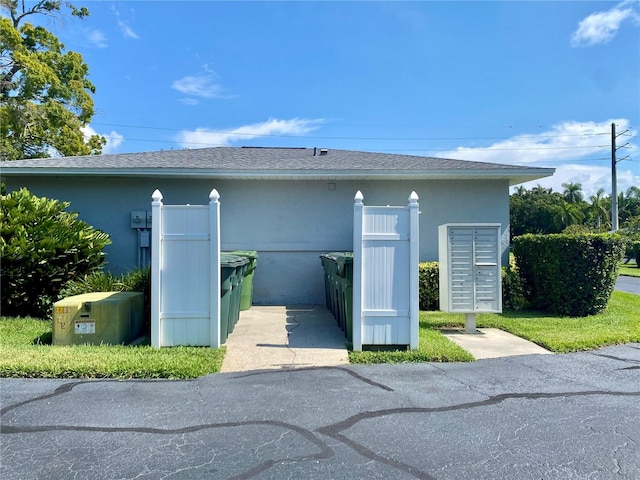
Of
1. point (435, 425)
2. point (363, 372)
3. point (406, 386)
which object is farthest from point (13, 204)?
point (435, 425)

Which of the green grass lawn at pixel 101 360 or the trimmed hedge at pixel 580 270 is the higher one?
the trimmed hedge at pixel 580 270

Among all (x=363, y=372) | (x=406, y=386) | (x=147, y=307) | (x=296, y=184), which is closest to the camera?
(x=406, y=386)

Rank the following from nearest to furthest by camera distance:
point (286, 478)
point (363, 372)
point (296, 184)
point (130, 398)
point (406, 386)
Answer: point (286, 478) → point (130, 398) → point (406, 386) → point (363, 372) → point (296, 184)

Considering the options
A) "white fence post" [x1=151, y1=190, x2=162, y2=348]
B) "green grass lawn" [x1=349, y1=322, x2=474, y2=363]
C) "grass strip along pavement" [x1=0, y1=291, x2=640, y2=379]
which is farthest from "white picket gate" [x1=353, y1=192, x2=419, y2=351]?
"white fence post" [x1=151, y1=190, x2=162, y2=348]

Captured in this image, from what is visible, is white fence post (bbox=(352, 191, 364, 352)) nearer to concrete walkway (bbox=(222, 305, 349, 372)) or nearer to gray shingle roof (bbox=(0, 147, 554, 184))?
concrete walkway (bbox=(222, 305, 349, 372))

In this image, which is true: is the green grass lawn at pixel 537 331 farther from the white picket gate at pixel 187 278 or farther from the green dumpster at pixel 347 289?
the white picket gate at pixel 187 278

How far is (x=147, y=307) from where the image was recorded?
7.64m

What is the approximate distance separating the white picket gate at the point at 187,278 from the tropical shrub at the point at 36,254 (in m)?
3.05

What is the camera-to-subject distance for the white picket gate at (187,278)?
20.7ft

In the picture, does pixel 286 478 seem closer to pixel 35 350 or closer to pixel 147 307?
pixel 35 350

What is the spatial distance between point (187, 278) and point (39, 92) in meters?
21.0

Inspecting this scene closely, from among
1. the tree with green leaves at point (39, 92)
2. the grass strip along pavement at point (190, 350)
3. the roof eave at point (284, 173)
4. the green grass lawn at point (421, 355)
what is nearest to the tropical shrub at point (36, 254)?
the grass strip along pavement at point (190, 350)

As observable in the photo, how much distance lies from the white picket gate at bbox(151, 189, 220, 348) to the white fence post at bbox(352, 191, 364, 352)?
1.86m

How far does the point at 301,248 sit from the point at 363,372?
Result: 19.0ft
